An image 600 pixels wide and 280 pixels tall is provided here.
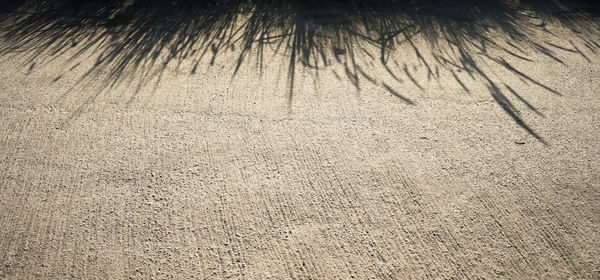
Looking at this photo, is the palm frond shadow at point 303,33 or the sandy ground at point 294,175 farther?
the palm frond shadow at point 303,33

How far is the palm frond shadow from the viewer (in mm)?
4430

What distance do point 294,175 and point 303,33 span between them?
265 cm

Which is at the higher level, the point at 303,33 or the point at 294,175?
the point at 303,33

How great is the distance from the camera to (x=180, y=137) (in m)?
3.44

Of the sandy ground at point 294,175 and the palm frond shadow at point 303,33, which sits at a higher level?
the palm frond shadow at point 303,33

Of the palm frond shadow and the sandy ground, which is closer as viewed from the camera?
the sandy ground

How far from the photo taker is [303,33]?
5074mm

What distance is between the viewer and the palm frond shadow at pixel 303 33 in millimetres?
4430

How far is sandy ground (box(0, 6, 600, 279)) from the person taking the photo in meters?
2.54

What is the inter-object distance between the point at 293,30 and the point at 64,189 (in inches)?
135

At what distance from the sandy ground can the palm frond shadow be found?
0.18 m

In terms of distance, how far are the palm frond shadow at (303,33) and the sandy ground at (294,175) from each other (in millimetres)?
185

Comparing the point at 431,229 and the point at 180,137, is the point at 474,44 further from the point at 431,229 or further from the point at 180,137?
the point at 180,137

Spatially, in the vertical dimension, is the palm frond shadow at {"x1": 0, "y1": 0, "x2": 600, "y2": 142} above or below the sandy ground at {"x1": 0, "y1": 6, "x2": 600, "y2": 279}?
above
